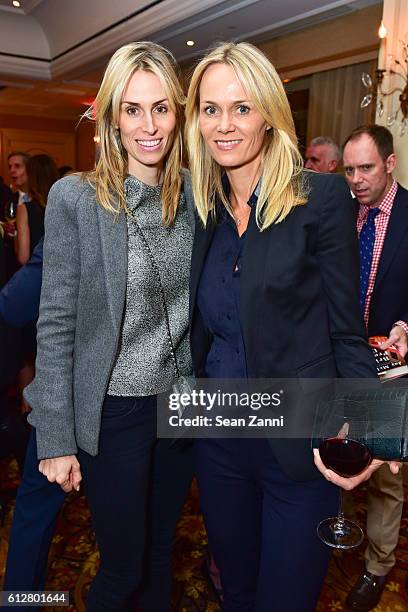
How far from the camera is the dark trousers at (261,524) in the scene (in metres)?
1.21

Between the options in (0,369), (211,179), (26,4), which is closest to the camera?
(211,179)

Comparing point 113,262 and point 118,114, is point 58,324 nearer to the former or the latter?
point 113,262

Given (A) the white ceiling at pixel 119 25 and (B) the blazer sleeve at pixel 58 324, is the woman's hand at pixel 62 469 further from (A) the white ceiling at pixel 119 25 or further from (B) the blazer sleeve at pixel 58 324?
(A) the white ceiling at pixel 119 25

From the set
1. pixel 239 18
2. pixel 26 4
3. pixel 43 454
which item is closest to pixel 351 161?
pixel 43 454

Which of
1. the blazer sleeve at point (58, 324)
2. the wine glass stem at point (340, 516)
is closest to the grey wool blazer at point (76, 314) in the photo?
the blazer sleeve at point (58, 324)

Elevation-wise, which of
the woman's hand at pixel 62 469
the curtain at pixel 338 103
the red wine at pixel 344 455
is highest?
the curtain at pixel 338 103

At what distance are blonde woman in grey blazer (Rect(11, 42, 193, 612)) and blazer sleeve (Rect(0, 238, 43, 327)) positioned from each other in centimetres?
19

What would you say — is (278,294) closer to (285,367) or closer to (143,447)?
(285,367)

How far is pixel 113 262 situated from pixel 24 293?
1.16ft

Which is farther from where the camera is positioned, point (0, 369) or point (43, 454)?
point (0, 369)

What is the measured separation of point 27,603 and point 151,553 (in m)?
0.43

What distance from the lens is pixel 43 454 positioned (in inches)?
50.1

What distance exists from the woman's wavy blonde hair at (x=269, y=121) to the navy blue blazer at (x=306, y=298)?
3 cm

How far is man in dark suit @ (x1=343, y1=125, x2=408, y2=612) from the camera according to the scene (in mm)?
1937
